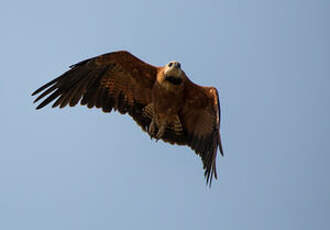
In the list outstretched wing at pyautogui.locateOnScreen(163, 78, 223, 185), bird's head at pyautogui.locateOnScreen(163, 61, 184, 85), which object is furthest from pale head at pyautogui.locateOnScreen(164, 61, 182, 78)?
outstretched wing at pyautogui.locateOnScreen(163, 78, 223, 185)

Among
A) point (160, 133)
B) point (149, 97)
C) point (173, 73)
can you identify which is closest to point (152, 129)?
point (160, 133)

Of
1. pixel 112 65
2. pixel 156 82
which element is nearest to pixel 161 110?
pixel 156 82

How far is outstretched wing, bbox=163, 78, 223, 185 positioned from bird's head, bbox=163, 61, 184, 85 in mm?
281

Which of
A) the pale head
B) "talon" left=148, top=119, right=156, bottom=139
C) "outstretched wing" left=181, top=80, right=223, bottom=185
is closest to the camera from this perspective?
the pale head

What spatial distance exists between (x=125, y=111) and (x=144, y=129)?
698mm

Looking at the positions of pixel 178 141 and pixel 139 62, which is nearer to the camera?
pixel 139 62

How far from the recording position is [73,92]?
14.2m

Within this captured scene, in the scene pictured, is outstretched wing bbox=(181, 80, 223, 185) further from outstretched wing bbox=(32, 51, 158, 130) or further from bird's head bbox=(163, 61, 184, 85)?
outstretched wing bbox=(32, 51, 158, 130)

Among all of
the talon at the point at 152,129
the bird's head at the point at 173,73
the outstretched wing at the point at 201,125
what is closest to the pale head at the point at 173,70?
the bird's head at the point at 173,73

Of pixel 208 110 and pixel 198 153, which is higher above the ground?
pixel 208 110

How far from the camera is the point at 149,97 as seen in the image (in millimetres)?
14312

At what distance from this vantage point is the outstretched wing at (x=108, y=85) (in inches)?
544

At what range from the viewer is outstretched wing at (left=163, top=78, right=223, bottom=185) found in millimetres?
13672

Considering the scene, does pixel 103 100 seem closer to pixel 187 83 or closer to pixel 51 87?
pixel 51 87
